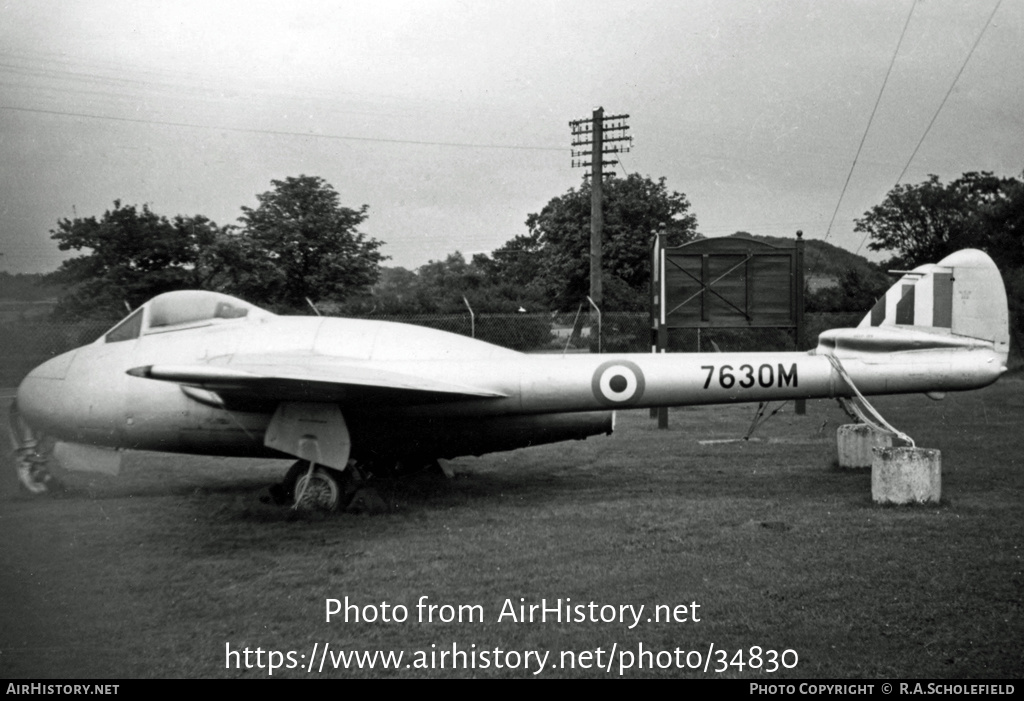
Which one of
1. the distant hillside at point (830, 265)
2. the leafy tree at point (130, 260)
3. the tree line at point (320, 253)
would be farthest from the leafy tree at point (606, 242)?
the leafy tree at point (130, 260)

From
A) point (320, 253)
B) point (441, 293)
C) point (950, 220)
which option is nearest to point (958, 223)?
point (950, 220)

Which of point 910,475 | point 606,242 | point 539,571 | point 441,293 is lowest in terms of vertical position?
point 539,571

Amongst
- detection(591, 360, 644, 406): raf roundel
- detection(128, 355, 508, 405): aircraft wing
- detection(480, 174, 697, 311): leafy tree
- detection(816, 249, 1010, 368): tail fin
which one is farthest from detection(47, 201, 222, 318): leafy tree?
detection(480, 174, 697, 311): leafy tree

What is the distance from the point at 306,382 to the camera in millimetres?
6156

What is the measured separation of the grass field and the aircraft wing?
1070 mm

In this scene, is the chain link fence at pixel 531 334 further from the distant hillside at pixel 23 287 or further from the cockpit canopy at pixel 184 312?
the cockpit canopy at pixel 184 312

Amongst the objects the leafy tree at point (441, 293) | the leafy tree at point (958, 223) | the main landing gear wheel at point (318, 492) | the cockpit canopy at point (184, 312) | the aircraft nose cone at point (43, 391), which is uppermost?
the leafy tree at point (958, 223)

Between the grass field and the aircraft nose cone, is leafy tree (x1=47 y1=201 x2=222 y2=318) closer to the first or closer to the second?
the aircraft nose cone

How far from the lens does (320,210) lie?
9.73 m

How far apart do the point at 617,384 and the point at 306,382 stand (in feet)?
9.38

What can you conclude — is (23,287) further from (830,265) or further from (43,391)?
(830,265)

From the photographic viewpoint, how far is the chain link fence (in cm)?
766

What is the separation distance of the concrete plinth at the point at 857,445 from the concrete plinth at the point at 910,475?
6.23ft

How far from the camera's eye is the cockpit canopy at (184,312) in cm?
746
